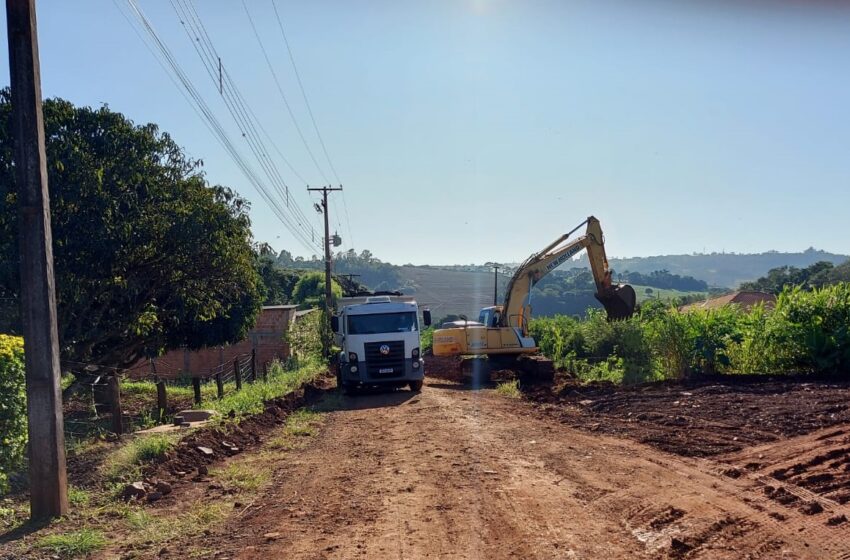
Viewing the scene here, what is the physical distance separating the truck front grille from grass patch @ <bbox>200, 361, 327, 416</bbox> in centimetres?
247

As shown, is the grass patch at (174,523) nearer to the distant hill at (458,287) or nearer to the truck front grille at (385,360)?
the truck front grille at (385,360)

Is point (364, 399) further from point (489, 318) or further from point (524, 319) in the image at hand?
point (489, 318)

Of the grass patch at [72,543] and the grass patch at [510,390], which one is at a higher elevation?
the grass patch at [72,543]

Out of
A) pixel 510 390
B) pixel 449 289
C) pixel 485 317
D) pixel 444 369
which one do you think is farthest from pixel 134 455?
pixel 449 289

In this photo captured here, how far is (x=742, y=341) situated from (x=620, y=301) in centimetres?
568

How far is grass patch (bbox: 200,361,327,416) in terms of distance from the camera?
1670cm

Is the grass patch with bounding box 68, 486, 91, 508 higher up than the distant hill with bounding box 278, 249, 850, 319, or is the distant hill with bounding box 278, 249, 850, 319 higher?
the distant hill with bounding box 278, 249, 850, 319

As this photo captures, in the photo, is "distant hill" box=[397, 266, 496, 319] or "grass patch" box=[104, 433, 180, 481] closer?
"grass patch" box=[104, 433, 180, 481]

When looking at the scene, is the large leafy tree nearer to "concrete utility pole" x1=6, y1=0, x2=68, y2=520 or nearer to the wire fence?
the wire fence

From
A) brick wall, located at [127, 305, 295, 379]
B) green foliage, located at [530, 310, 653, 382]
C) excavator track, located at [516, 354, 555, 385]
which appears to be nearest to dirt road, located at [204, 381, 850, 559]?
green foliage, located at [530, 310, 653, 382]

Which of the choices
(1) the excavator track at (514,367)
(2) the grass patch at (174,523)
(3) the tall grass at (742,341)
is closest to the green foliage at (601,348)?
(3) the tall grass at (742,341)

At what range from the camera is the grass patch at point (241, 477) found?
9.48 meters

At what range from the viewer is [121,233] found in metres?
15.0

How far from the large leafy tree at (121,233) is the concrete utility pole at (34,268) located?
19.9ft
